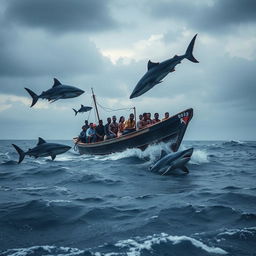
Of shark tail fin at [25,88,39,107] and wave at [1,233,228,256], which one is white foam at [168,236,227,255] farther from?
shark tail fin at [25,88,39,107]

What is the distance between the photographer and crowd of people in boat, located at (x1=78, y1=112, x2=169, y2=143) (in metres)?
21.0

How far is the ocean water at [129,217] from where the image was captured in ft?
18.1

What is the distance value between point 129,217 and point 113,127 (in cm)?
1611

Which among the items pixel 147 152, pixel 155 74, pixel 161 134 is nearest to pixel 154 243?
pixel 155 74

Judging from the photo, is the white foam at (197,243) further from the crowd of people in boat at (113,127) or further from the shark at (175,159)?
the crowd of people in boat at (113,127)

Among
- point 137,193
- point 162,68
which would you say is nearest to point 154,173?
point 137,193

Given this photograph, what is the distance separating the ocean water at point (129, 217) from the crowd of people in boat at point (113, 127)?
8.39 metres

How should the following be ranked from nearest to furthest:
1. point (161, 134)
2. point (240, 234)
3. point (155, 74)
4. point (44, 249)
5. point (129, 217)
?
point (44, 249)
point (240, 234)
point (155, 74)
point (129, 217)
point (161, 134)

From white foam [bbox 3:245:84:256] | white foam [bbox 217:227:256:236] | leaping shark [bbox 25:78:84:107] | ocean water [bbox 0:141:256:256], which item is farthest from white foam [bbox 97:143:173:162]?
white foam [bbox 3:245:84:256]

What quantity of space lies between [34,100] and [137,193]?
4503mm

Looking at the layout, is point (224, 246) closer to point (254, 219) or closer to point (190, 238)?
point (190, 238)

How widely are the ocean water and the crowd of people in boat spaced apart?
839 cm

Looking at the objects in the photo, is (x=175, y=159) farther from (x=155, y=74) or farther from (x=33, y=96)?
(x=33, y=96)

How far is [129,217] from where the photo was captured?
24.0 feet
